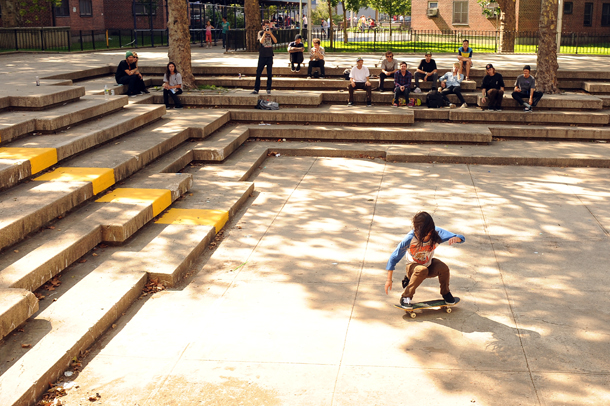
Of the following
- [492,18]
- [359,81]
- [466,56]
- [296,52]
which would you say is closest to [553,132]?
[466,56]

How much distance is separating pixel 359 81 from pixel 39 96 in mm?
8014

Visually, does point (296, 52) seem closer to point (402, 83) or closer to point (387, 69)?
point (387, 69)

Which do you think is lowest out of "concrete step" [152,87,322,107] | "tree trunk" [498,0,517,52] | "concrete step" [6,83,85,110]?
"concrete step" [152,87,322,107]

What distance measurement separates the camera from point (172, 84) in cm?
1500

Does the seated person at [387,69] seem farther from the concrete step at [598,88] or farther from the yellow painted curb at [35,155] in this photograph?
the yellow painted curb at [35,155]

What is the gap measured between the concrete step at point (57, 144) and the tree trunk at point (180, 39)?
4.27 m

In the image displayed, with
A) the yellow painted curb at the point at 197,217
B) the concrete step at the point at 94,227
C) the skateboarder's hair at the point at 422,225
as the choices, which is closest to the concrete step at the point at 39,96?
the concrete step at the point at 94,227

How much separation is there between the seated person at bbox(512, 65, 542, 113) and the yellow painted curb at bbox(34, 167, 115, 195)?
33.9 feet

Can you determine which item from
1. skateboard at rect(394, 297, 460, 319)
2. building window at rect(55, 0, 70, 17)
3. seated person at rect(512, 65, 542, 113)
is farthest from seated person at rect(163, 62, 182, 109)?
building window at rect(55, 0, 70, 17)

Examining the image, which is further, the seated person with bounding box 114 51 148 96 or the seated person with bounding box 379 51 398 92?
the seated person with bounding box 379 51 398 92

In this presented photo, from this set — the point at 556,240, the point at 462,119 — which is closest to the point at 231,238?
the point at 556,240

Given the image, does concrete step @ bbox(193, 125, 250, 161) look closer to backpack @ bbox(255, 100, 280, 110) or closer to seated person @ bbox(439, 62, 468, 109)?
backpack @ bbox(255, 100, 280, 110)

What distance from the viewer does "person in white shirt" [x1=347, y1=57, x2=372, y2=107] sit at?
51.5 feet

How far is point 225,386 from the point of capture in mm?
4969
